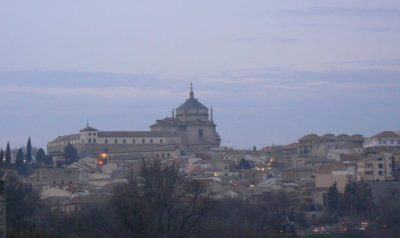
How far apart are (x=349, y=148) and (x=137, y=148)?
1360cm

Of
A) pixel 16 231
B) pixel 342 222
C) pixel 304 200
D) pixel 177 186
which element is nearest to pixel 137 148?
pixel 304 200

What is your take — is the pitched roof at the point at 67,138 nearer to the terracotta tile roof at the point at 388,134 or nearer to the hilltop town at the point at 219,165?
the hilltop town at the point at 219,165

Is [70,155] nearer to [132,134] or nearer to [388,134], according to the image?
[132,134]

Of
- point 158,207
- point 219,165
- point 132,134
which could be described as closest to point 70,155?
point 132,134

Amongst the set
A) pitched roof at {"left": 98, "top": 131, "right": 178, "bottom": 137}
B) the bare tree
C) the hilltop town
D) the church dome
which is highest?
the church dome

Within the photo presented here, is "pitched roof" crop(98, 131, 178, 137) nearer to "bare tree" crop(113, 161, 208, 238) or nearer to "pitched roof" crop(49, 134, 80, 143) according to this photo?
"pitched roof" crop(49, 134, 80, 143)

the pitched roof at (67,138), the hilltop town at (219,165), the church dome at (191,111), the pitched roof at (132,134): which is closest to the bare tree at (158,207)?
the hilltop town at (219,165)

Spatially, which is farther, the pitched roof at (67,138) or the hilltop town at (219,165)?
the pitched roof at (67,138)

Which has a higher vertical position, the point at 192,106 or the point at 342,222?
the point at 192,106

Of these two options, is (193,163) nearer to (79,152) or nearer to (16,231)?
(79,152)

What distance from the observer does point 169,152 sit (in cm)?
9256

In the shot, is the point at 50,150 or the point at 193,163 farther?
the point at 50,150

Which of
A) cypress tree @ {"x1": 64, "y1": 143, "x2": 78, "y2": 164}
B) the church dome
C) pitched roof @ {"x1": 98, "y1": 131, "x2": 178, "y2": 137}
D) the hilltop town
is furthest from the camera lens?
the church dome

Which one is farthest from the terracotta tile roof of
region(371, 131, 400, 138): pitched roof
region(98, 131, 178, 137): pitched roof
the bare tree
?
the bare tree
